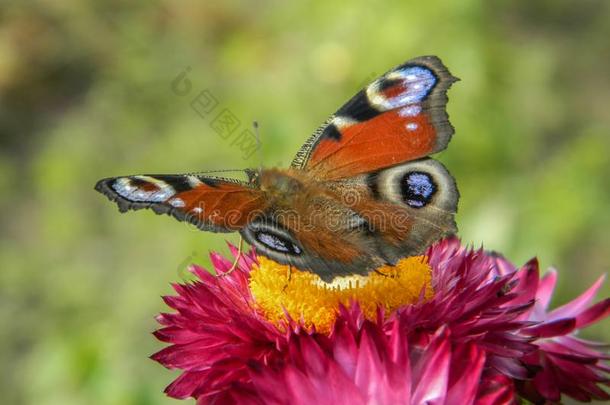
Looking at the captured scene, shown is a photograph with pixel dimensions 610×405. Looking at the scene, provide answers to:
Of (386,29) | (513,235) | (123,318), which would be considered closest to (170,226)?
(123,318)

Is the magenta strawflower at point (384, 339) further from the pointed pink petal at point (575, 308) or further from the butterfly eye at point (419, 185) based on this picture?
the butterfly eye at point (419, 185)

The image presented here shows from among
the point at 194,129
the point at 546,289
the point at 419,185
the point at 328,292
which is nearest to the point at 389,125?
the point at 419,185

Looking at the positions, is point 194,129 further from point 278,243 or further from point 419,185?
point 278,243

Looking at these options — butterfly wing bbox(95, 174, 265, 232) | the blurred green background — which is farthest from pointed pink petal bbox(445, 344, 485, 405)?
the blurred green background

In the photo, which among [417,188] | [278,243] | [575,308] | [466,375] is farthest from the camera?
[575,308]

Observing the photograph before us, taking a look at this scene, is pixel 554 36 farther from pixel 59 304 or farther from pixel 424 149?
pixel 424 149

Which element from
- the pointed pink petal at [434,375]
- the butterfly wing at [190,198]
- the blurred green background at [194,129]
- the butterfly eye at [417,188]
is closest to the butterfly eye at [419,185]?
the butterfly eye at [417,188]

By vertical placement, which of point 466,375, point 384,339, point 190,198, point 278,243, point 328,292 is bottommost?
point 466,375

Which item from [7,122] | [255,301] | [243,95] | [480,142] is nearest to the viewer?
[255,301]
